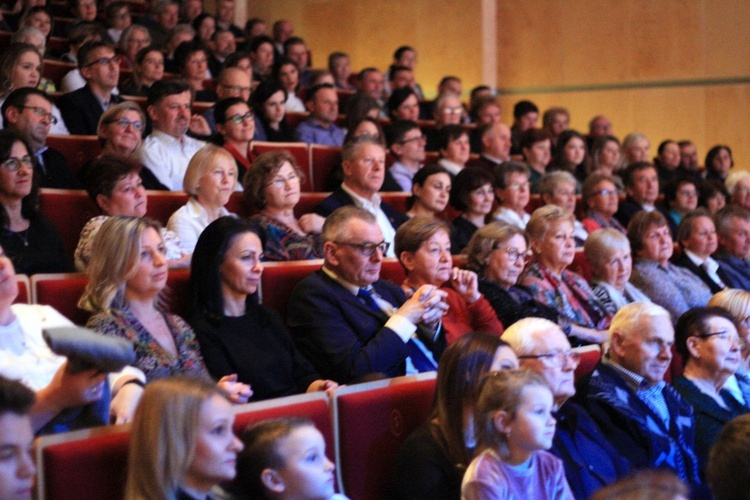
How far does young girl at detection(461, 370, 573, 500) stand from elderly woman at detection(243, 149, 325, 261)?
2.75 feet

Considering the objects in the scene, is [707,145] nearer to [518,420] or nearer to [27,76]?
[27,76]

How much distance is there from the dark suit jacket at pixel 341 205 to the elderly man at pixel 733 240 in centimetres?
91

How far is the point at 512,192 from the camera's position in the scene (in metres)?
2.58

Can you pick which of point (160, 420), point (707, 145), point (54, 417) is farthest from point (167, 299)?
point (707, 145)

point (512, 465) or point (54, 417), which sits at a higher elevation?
point (54, 417)

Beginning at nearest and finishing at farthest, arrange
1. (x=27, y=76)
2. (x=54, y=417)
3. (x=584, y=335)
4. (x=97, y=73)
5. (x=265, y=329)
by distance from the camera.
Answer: (x=54, y=417) < (x=265, y=329) < (x=584, y=335) < (x=27, y=76) < (x=97, y=73)

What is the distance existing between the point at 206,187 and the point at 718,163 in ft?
8.29

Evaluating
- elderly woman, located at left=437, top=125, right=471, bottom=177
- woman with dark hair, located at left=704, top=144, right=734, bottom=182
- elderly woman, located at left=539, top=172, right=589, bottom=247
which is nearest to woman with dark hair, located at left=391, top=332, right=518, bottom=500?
elderly woman, located at left=539, top=172, right=589, bottom=247

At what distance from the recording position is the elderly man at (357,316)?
148 cm

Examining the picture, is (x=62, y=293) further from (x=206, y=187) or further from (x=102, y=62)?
(x=102, y=62)

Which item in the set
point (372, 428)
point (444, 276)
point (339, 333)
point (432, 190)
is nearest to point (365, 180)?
point (432, 190)

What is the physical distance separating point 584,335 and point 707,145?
2.63 meters

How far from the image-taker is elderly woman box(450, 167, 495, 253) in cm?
241

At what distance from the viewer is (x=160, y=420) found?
932 millimetres
